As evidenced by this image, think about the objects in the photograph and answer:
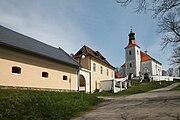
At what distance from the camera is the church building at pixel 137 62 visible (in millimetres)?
53784

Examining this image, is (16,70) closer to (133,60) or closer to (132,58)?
(133,60)

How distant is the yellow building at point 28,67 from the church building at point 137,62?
34214 mm

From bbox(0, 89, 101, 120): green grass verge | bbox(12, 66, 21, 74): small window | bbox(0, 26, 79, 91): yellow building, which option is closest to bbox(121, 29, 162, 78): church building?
bbox(0, 26, 79, 91): yellow building

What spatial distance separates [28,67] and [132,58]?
4173cm

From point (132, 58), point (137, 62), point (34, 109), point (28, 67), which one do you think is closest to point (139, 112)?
point (34, 109)

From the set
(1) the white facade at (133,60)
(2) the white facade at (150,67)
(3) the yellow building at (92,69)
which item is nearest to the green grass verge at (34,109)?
(3) the yellow building at (92,69)

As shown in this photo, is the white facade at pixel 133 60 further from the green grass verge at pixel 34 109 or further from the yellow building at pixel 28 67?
the green grass verge at pixel 34 109

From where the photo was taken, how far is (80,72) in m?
25.8

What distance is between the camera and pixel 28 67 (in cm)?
1717

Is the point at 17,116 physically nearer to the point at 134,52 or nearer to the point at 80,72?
the point at 80,72

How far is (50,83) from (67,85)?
3.14 m

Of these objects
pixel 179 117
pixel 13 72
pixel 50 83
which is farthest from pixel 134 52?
pixel 179 117

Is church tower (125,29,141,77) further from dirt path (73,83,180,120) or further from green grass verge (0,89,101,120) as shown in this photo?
green grass verge (0,89,101,120)

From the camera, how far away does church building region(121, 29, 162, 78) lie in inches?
2117
